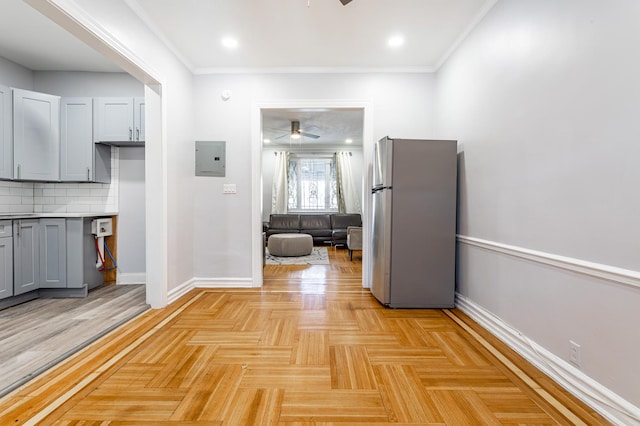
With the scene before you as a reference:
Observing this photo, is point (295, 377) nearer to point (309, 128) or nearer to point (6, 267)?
point (6, 267)

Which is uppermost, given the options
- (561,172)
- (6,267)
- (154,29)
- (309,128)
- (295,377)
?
(309,128)

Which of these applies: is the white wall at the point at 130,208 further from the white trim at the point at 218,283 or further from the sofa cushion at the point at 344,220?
the sofa cushion at the point at 344,220

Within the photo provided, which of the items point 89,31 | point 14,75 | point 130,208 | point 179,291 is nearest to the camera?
point 89,31

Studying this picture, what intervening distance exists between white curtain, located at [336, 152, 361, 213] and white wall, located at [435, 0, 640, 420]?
210 inches

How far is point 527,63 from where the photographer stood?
187 cm

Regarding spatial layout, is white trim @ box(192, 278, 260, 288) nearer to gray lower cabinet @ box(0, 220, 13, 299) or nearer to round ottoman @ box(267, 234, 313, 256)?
gray lower cabinet @ box(0, 220, 13, 299)

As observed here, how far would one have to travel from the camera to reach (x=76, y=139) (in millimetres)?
3242

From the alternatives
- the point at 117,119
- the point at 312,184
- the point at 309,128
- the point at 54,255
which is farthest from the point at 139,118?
the point at 312,184

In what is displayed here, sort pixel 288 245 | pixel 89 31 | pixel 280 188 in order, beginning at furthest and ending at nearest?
pixel 280 188
pixel 288 245
pixel 89 31

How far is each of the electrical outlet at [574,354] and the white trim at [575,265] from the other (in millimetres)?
396

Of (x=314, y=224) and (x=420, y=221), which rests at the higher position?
(x=420, y=221)

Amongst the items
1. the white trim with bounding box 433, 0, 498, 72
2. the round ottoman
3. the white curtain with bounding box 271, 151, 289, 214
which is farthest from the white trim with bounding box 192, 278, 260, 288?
the white curtain with bounding box 271, 151, 289, 214

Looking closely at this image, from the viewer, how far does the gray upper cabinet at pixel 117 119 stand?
324cm

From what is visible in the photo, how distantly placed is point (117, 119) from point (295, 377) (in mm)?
3389
